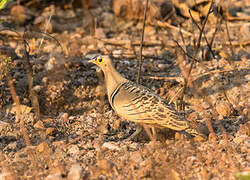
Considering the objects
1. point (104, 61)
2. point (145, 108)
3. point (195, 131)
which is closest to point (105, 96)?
point (104, 61)

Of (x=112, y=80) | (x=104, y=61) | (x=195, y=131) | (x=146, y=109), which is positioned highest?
(x=104, y=61)

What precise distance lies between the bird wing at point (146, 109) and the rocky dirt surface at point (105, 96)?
192 mm

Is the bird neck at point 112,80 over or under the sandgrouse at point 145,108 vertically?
over

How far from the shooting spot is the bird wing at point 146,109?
3.17m

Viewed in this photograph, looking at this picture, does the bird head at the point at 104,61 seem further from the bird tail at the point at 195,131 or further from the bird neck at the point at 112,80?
the bird tail at the point at 195,131

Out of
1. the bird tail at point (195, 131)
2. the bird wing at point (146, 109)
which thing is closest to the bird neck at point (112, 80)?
the bird wing at point (146, 109)

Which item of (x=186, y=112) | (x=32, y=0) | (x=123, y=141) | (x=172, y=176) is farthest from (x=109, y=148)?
(x=32, y=0)

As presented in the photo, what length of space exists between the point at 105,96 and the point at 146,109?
1356 millimetres

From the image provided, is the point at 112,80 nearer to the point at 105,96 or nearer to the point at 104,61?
the point at 104,61

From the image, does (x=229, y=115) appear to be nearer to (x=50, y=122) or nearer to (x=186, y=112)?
(x=186, y=112)

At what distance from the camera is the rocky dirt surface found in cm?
299

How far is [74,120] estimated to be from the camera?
3965 millimetres

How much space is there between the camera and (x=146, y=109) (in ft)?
10.6

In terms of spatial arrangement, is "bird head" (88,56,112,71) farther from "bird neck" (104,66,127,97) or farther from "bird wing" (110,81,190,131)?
"bird wing" (110,81,190,131)
